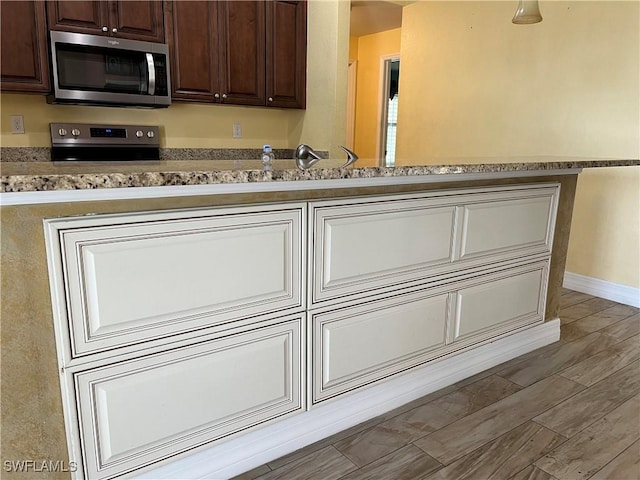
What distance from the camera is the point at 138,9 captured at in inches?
122

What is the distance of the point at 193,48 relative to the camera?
338cm

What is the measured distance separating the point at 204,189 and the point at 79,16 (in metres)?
2.32

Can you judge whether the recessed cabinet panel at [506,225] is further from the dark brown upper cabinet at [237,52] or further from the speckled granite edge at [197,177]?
the dark brown upper cabinet at [237,52]

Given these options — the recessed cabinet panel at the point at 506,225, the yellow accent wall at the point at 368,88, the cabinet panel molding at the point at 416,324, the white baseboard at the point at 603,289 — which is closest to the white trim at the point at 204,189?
the recessed cabinet panel at the point at 506,225

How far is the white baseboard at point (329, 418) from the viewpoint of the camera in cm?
151

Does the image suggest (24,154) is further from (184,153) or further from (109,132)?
(184,153)

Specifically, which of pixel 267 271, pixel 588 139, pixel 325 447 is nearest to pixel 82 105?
pixel 267 271

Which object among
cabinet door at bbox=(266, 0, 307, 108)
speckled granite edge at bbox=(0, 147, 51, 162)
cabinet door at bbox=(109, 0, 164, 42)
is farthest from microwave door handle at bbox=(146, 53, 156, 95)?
cabinet door at bbox=(266, 0, 307, 108)

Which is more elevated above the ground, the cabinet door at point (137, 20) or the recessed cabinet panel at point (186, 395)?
the cabinet door at point (137, 20)

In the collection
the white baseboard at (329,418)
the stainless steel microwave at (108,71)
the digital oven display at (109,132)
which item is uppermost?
the stainless steel microwave at (108,71)

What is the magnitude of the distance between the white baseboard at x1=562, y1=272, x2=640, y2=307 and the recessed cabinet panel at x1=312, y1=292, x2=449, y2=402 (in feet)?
6.78

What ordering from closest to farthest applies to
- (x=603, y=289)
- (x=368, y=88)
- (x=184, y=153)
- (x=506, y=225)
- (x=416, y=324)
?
(x=416, y=324) → (x=506, y=225) → (x=603, y=289) → (x=184, y=153) → (x=368, y=88)

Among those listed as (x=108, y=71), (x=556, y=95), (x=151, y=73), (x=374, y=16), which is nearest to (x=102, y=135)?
(x=108, y=71)

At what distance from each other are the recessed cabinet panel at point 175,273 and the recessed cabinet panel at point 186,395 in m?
0.09
